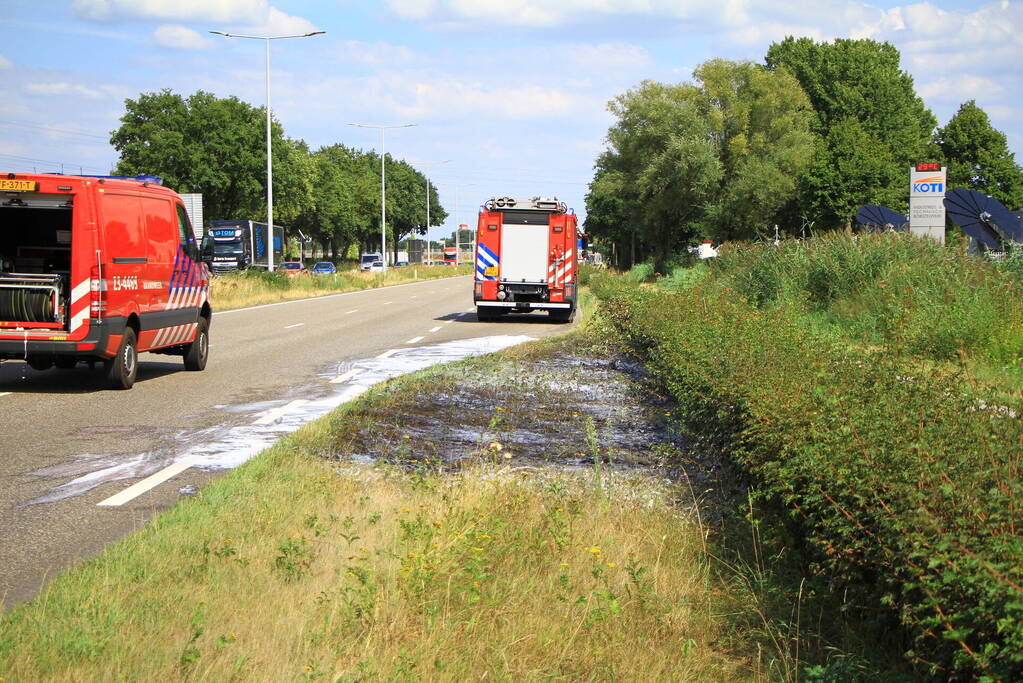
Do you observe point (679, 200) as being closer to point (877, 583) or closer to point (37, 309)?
point (37, 309)

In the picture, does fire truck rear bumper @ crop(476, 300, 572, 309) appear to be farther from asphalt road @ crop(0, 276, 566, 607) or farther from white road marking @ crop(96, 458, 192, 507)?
white road marking @ crop(96, 458, 192, 507)

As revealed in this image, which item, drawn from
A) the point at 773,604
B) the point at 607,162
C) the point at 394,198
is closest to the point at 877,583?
the point at 773,604

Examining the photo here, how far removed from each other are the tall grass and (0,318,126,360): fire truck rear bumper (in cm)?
828

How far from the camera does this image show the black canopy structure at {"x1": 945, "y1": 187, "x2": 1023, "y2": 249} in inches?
990

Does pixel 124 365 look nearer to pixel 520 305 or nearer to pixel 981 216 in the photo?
pixel 520 305

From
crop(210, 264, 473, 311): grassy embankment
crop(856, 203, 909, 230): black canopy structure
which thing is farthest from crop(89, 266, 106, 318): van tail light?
crop(856, 203, 909, 230): black canopy structure

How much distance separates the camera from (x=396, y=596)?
4.64 m

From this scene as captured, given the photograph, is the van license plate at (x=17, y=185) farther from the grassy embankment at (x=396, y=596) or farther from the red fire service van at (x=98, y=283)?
the grassy embankment at (x=396, y=596)

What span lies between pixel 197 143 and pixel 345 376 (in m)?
53.1

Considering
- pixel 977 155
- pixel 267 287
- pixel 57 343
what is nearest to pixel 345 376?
pixel 57 343

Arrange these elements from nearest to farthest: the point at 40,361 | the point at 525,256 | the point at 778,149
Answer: the point at 40,361 → the point at 525,256 → the point at 778,149

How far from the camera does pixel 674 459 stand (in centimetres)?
822

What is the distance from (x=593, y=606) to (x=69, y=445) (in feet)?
19.5

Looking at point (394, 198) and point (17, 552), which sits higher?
point (394, 198)
